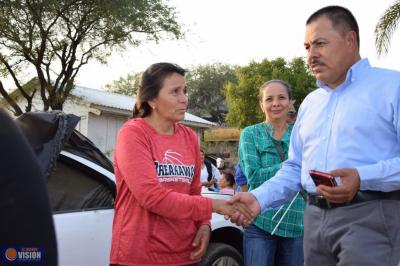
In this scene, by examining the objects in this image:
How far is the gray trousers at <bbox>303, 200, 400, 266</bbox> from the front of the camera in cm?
248

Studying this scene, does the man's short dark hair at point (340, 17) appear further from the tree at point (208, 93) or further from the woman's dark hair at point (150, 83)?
the tree at point (208, 93)

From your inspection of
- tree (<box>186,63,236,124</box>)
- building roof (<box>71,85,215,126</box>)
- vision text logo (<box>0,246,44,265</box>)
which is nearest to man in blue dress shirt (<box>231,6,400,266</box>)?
vision text logo (<box>0,246,44,265</box>)

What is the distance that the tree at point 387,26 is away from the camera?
1314cm

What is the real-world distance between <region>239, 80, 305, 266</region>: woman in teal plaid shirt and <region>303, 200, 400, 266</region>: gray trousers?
1.15 metres

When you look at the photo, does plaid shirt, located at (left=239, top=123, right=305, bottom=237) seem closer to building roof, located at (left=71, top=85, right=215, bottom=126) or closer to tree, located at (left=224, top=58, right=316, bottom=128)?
building roof, located at (left=71, top=85, right=215, bottom=126)

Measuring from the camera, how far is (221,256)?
4504mm

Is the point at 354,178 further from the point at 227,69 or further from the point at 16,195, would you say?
the point at 227,69

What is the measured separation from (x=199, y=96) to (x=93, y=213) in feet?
198

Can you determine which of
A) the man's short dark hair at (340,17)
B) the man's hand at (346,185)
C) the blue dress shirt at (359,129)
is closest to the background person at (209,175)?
the blue dress shirt at (359,129)

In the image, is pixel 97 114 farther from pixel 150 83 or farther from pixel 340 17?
pixel 340 17

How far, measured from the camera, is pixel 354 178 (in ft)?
8.11

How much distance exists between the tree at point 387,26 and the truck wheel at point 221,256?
10006 mm

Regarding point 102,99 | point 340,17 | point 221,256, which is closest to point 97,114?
point 102,99

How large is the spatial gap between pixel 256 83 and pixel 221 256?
1218 inches
